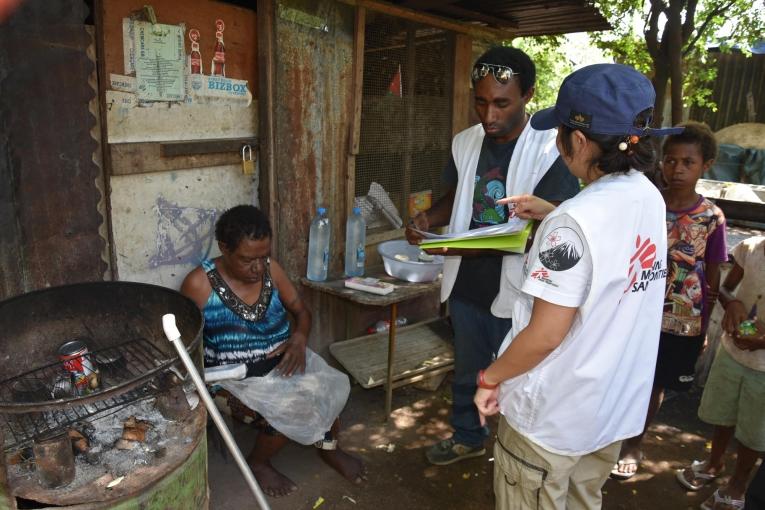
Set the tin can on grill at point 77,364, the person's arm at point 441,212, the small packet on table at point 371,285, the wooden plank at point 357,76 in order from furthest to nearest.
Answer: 1. the wooden plank at point 357,76
2. the small packet on table at point 371,285
3. the person's arm at point 441,212
4. the tin can on grill at point 77,364

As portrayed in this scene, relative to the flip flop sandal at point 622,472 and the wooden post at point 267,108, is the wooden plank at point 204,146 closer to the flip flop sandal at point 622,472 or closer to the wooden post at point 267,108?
the wooden post at point 267,108

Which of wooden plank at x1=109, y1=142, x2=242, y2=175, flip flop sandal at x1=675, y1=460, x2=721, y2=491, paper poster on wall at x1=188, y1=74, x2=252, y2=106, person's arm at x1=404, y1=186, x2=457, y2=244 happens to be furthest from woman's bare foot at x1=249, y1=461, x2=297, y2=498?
flip flop sandal at x1=675, y1=460, x2=721, y2=491

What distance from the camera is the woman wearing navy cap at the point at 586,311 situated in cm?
154

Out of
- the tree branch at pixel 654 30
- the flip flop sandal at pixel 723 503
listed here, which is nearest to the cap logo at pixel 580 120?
the flip flop sandal at pixel 723 503

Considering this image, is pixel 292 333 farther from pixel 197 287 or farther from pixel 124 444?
pixel 124 444

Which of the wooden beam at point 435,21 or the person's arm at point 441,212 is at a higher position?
the wooden beam at point 435,21

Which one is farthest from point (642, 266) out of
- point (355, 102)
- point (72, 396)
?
point (355, 102)

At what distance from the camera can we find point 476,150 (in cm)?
294

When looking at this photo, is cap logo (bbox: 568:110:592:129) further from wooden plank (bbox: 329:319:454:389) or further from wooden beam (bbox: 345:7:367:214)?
wooden plank (bbox: 329:319:454:389)

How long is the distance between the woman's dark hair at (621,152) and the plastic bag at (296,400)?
6.40 feet

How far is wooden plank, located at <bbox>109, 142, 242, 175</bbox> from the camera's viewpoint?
2718 millimetres

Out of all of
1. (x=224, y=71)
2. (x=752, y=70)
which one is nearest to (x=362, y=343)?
(x=224, y=71)

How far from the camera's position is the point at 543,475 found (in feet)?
5.78

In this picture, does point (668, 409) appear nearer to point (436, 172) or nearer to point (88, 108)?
point (436, 172)
